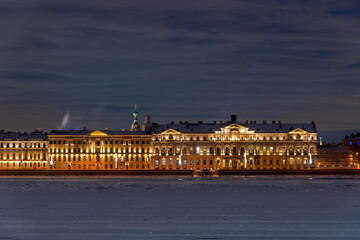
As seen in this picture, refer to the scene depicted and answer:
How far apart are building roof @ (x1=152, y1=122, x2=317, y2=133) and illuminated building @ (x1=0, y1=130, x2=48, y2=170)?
22415 mm

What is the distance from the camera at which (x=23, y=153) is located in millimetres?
132375

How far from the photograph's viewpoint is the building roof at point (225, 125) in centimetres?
12950

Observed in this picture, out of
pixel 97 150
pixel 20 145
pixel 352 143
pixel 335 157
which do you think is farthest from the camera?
pixel 352 143

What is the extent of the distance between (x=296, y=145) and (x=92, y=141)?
39.1m

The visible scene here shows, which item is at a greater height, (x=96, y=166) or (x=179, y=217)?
(x=96, y=166)

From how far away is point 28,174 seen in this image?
104438 millimetres

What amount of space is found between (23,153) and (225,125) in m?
39.9

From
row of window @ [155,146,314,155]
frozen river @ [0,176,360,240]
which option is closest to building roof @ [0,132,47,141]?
row of window @ [155,146,314,155]

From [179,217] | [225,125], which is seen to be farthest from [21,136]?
[179,217]

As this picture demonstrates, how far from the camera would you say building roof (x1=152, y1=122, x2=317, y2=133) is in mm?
129500

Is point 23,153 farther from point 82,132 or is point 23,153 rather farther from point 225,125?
point 225,125

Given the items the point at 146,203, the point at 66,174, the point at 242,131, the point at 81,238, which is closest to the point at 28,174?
the point at 66,174

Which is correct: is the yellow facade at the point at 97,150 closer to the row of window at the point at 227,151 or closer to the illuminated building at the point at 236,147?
the illuminated building at the point at 236,147

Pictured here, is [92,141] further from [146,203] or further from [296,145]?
[146,203]
